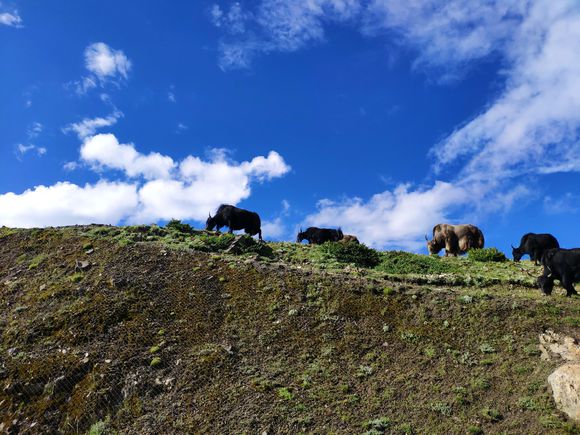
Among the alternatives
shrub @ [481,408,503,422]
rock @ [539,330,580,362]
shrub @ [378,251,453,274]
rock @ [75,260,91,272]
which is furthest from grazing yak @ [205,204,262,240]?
shrub @ [481,408,503,422]

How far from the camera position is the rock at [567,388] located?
452 inches

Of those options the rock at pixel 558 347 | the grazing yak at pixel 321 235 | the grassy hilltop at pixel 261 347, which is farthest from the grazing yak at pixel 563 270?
the grazing yak at pixel 321 235

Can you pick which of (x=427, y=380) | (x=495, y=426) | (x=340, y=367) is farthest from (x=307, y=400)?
(x=495, y=426)

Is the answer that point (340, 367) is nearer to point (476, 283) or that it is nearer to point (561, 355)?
point (561, 355)

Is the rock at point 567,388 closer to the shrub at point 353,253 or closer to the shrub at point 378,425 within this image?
the shrub at point 378,425

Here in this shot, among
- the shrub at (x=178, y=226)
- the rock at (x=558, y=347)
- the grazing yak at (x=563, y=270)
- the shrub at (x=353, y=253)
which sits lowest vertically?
the rock at (x=558, y=347)

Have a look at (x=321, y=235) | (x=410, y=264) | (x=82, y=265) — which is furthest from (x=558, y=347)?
(x=321, y=235)

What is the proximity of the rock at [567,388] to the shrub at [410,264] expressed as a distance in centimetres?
1188

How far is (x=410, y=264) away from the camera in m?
25.5

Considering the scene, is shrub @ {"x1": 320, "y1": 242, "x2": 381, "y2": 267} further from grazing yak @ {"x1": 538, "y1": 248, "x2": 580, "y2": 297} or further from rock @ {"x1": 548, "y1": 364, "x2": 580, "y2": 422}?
rock @ {"x1": 548, "y1": 364, "x2": 580, "y2": 422}

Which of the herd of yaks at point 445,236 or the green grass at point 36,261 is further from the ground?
the herd of yaks at point 445,236

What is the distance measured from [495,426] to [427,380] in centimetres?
225

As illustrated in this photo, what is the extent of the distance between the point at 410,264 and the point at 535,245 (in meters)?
9.66

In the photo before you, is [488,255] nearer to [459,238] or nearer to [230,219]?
[459,238]
